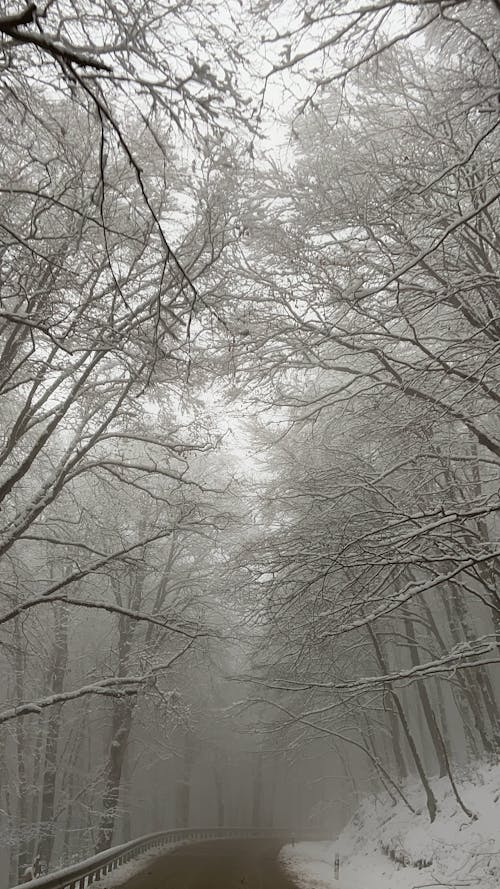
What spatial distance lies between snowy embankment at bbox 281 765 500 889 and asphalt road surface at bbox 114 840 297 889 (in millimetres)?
655

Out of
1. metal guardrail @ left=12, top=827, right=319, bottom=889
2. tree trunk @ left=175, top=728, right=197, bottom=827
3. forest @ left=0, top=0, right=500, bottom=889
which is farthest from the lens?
tree trunk @ left=175, top=728, right=197, bottom=827

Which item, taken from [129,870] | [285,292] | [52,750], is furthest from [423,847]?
[285,292]

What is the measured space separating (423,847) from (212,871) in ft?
17.2

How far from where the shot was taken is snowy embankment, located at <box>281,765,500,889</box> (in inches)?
334

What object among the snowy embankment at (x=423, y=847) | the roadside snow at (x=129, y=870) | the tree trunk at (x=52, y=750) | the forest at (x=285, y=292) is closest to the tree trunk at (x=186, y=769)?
the roadside snow at (x=129, y=870)

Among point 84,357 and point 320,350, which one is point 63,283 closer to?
point 84,357

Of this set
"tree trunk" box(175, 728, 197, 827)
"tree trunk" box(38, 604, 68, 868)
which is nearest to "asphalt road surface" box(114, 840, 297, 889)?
"tree trunk" box(38, 604, 68, 868)

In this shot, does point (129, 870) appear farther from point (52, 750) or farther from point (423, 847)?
point (423, 847)

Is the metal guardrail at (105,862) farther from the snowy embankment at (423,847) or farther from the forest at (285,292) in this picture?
the snowy embankment at (423,847)

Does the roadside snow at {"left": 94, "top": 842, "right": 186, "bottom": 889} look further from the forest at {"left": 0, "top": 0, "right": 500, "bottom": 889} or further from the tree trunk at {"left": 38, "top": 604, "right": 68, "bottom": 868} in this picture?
the forest at {"left": 0, "top": 0, "right": 500, "bottom": 889}

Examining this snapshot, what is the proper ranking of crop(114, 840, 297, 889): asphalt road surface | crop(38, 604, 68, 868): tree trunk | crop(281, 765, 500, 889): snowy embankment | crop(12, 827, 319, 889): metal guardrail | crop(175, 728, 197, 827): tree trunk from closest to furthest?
crop(12, 827, 319, 889): metal guardrail < crop(281, 765, 500, 889): snowy embankment < crop(114, 840, 297, 889): asphalt road surface < crop(38, 604, 68, 868): tree trunk < crop(175, 728, 197, 827): tree trunk

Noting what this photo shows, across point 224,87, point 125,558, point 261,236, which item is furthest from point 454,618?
point 224,87

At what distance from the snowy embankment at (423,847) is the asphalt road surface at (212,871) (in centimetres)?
65

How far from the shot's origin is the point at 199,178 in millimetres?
6141
